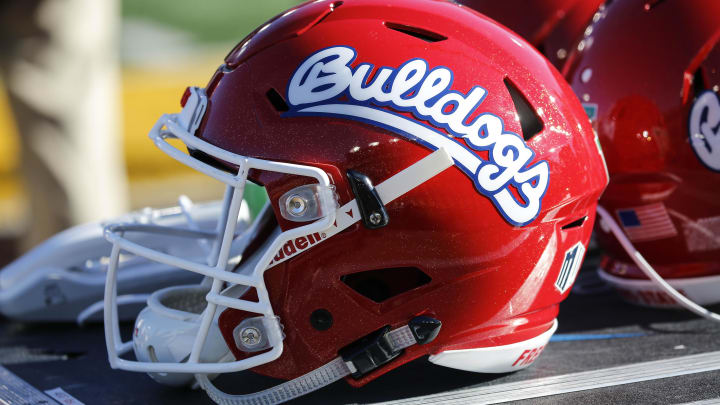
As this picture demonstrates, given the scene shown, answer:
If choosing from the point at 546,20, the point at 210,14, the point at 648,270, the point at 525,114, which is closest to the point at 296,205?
the point at 525,114

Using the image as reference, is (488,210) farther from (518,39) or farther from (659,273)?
(659,273)

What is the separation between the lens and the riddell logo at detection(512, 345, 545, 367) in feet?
5.05

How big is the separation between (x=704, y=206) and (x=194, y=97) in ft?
3.57

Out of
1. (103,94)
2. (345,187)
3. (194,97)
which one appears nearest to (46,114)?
(103,94)

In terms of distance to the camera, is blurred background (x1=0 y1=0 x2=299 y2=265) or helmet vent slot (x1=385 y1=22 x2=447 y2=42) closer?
helmet vent slot (x1=385 y1=22 x2=447 y2=42)

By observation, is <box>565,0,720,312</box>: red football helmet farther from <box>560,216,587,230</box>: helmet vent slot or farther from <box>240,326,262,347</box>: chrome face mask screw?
<box>240,326,262,347</box>: chrome face mask screw

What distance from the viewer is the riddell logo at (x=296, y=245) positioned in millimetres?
1402

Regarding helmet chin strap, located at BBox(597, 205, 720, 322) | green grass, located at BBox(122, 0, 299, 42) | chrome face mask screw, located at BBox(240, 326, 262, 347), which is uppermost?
green grass, located at BBox(122, 0, 299, 42)

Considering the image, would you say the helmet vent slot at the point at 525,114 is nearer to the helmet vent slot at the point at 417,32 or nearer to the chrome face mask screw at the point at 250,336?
the helmet vent slot at the point at 417,32

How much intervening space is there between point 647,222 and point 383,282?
0.70 m

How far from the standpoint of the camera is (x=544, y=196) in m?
1.45

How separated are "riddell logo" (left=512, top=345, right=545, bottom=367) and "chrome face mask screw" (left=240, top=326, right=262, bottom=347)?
468mm

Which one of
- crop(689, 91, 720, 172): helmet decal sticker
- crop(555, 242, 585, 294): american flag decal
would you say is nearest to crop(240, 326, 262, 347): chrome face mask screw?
crop(555, 242, 585, 294): american flag decal

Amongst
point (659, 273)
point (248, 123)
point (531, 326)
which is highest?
point (248, 123)
